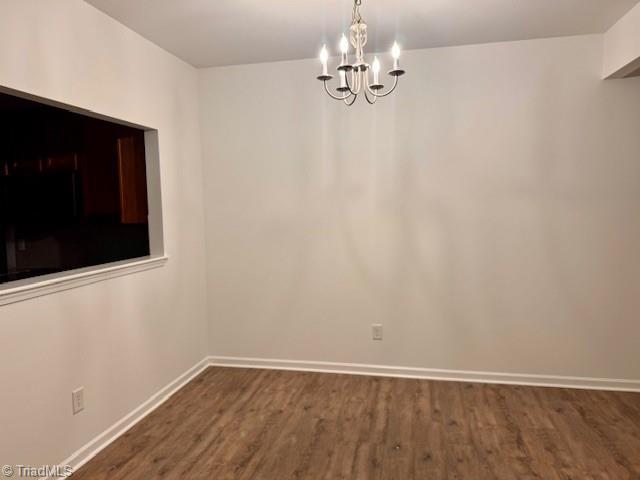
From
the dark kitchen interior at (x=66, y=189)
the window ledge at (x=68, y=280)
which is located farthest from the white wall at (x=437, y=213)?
the window ledge at (x=68, y=280)

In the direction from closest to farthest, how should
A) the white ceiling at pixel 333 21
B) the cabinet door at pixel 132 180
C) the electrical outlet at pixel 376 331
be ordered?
the white ceiling at pixel 333 21, the cabinet door at pixel 132 180, the electrical outlet at pixel 376 331

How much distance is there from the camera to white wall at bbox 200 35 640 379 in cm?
329

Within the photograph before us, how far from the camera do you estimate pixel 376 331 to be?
371 centimetres

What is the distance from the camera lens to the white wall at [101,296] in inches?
84.2

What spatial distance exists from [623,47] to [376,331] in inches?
104

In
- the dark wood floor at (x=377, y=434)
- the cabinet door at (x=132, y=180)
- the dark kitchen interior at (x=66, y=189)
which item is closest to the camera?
the dark wood floor at (x=377, y=434)

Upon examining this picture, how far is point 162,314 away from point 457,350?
7.64ft

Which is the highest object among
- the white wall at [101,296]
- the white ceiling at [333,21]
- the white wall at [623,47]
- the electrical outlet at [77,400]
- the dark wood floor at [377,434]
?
the white ceiling at [333,21]

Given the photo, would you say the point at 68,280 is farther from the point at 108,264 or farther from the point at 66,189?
the point at 66,189

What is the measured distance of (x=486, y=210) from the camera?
3.44 meters

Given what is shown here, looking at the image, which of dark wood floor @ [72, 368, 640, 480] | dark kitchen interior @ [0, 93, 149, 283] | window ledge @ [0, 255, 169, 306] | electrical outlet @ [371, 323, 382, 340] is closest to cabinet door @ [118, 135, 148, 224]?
dark kitchen interior @ [0, 93, 149, 283]

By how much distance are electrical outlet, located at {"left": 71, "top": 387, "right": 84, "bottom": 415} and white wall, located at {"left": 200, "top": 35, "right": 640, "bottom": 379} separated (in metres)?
1.55

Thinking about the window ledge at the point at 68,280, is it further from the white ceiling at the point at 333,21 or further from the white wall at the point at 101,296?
the white ceiling at the point at 333,21

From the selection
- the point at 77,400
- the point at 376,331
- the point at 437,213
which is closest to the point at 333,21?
the point at 437,213
